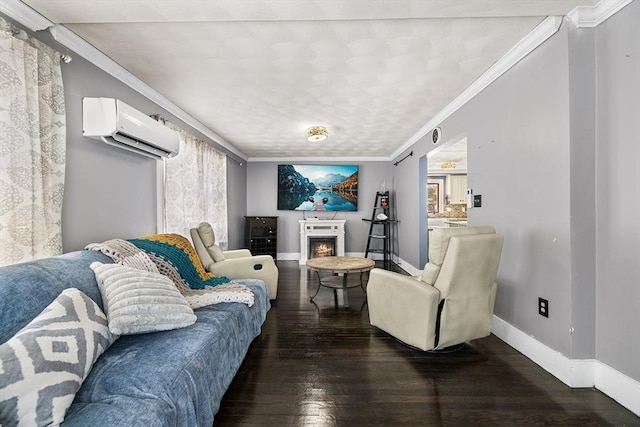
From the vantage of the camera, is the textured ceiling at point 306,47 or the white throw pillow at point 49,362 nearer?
the white throw pillow at point 49,362

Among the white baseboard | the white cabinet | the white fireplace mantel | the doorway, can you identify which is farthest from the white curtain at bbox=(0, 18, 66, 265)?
the white cabinet

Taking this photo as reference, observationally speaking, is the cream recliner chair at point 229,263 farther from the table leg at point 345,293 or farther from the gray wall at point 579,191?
the gray wall at point 579,191

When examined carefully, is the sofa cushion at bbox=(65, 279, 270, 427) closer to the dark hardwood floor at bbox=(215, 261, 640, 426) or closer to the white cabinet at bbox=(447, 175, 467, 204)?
the dark hardwood floor at bbox=(215, 261, 640, 426)

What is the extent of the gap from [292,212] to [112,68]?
4.43 metres

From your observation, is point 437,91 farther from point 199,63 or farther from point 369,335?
point 369,335

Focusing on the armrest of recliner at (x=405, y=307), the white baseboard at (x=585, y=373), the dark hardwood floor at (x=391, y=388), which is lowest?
the dark hardwood floor at (x=391, y=388)

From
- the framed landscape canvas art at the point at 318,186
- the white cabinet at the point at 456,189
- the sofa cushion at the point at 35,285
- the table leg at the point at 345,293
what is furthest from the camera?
the white cabinet at the point at 456,189

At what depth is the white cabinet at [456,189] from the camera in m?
6.82

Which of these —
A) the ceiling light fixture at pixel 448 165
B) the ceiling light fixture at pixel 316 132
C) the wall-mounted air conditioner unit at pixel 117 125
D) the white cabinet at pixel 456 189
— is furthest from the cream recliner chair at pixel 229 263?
the white cabinet at pixel 456 189

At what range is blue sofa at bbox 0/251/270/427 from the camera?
0.97 m

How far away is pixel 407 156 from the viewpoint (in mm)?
5055

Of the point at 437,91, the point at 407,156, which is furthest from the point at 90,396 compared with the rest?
the point at 407,156

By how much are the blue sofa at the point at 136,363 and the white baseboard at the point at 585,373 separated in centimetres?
211

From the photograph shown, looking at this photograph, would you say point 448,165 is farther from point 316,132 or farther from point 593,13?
point 593,13
